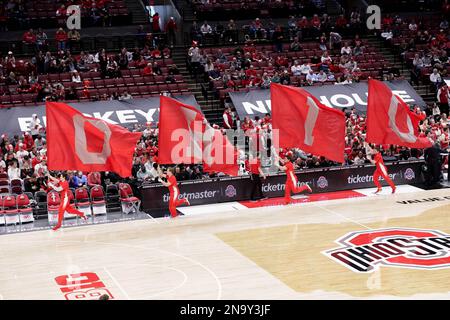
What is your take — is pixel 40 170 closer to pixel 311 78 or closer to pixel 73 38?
pixel 73 38

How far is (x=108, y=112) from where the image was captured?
28.8 m

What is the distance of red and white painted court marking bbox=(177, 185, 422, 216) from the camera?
2178 cm

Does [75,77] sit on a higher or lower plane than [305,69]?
higher

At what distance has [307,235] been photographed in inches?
717

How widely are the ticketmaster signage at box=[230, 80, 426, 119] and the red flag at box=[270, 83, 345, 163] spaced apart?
8848 mm

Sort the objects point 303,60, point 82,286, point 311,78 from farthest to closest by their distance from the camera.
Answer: point 303,60 < point 311,78 < point 82,286

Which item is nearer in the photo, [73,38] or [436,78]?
[73,38]

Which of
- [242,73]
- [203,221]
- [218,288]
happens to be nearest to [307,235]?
[203,221]

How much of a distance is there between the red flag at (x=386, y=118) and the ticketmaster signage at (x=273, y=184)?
6.63ft

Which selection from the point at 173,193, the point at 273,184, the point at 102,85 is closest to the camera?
the point at 173,193

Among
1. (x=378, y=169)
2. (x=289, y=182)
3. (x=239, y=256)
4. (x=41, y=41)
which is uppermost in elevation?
(x=41, y=41)

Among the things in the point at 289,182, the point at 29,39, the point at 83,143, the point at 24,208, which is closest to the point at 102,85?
the point at 29,39

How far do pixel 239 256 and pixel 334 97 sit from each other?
16.3 meters
